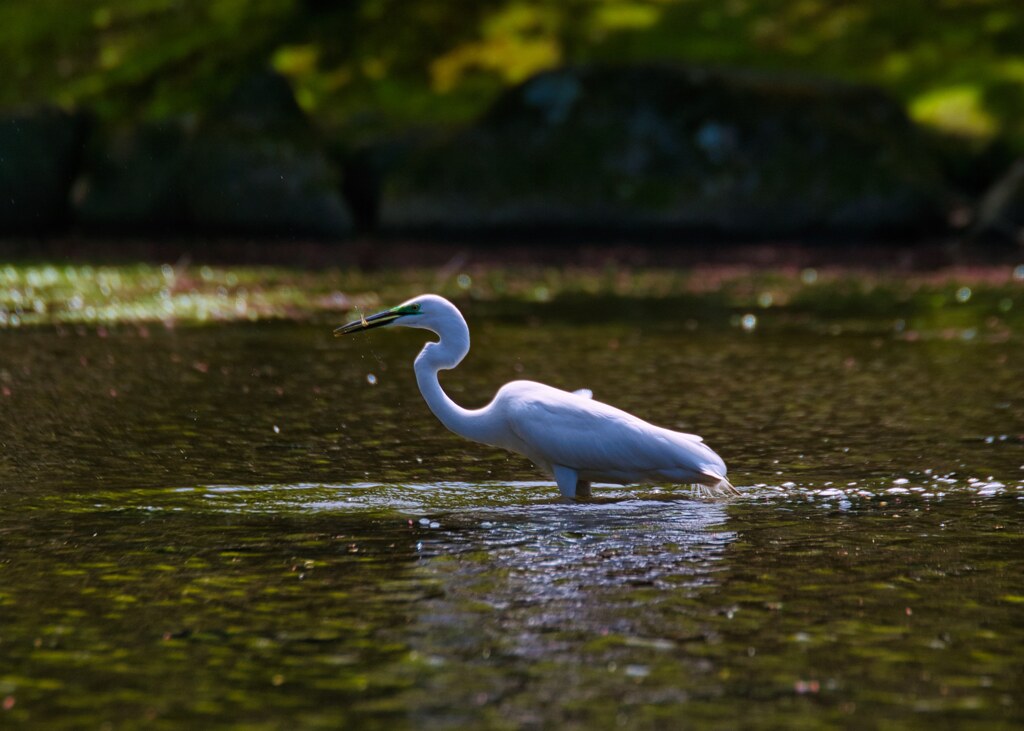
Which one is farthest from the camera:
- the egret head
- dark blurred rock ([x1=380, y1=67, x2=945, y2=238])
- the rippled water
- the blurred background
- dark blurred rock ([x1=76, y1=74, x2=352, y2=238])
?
dark blurred rock ([x1=76, y1=74, x2=352, y2=238])

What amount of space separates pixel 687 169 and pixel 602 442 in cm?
1956

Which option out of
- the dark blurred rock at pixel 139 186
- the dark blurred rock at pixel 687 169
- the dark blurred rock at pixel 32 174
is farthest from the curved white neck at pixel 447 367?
the dark blurred rock at pixel 32 174

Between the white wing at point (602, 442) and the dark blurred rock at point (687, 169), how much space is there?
1908cm

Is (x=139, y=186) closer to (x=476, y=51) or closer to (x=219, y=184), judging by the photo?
(x=219, y=184)

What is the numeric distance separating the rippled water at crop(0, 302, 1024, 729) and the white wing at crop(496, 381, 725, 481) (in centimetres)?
28

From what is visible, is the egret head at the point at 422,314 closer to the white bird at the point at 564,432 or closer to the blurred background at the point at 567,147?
the white bird at the point at 564,432

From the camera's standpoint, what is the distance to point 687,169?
94.1 ft

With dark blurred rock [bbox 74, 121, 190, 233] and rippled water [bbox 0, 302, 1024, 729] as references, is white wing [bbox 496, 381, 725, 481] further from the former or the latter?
dark blurred rock [bbox 74, 121, 190, 233]

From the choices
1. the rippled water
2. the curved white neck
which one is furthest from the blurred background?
the curved white neck

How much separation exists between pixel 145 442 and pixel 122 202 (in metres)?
18.4

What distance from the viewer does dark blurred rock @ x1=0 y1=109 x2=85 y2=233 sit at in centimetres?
2916

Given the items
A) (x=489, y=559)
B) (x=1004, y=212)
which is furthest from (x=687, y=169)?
(x=489, y=559)

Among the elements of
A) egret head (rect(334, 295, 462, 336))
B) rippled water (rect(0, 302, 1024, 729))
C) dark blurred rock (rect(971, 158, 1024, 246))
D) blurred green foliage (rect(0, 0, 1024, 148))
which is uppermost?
blurred green foliage (rect(0, 0, 1024, 148))

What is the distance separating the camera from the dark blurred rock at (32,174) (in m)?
29.2
